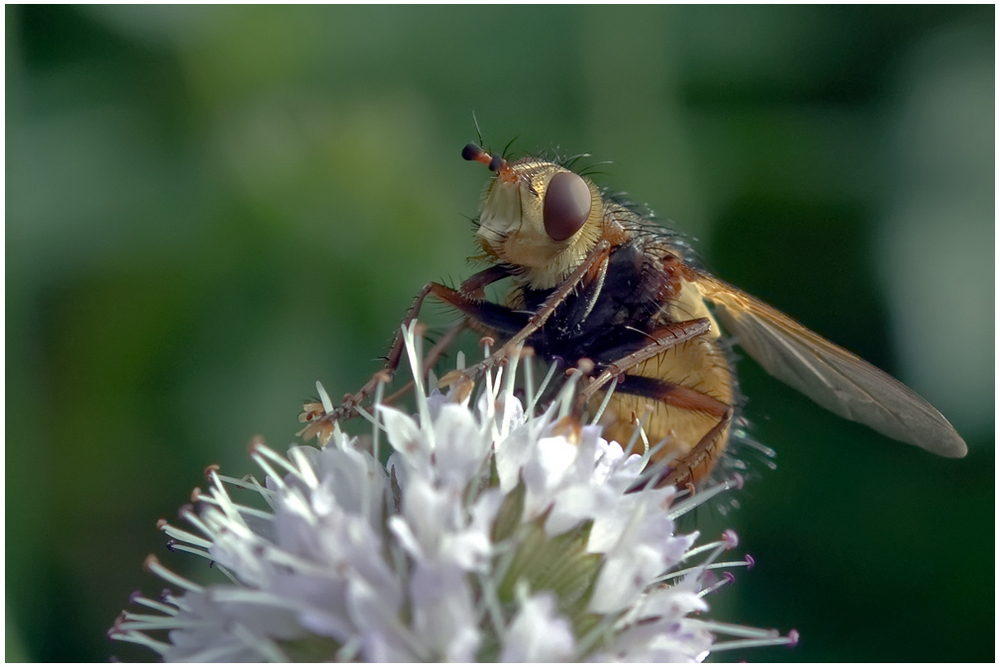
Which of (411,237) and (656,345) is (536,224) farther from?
(411,237)

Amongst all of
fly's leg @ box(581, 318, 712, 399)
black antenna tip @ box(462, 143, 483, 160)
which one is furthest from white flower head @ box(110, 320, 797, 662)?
black antenna tip @ box(462, 143, 483, 160)

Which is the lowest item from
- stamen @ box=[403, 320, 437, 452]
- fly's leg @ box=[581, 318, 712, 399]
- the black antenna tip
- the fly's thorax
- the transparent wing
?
the transparent wing

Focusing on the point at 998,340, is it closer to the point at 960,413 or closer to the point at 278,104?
the point at 960,413

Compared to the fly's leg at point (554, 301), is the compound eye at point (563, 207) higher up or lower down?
higher up

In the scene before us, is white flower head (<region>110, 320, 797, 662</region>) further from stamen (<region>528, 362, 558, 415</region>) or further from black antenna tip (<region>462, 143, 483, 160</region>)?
black antenna tip (<region>462, 143, 483, 160</region>)

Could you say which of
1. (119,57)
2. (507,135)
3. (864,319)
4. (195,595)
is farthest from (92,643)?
(864,319)

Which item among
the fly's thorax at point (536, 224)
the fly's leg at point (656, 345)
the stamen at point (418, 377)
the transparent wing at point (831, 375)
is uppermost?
the fly's thorax at point (536, 224)

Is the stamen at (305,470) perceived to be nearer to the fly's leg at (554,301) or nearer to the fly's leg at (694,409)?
the fly's leg at (554,301)

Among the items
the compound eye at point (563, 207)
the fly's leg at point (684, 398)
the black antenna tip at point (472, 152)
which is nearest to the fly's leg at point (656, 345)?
the fly's leg at point (684, 398)

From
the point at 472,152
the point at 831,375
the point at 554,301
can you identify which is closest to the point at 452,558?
the point at 554,301
